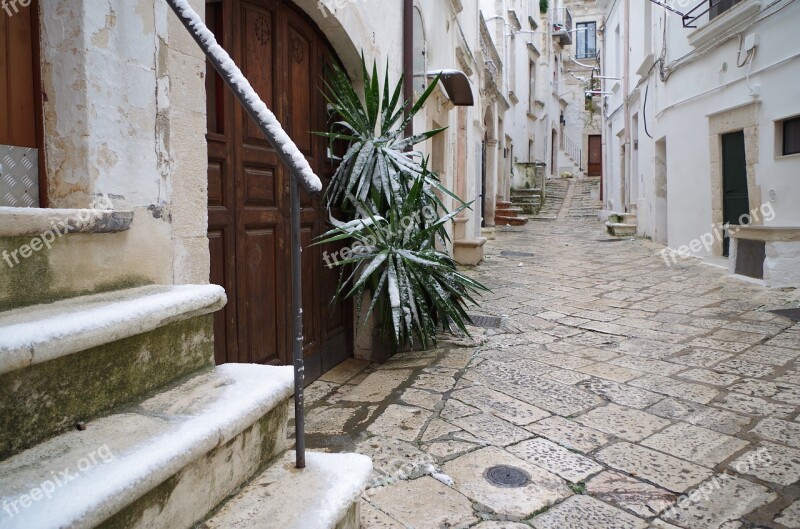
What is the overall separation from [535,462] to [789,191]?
5.72 m

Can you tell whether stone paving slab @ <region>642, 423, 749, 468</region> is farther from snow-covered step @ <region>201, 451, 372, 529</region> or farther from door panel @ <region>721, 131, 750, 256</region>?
door panel @ <region>721, 131, 750, 256</region>

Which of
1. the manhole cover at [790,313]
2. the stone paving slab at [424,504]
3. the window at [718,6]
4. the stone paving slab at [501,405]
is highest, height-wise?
the window at [718,6]

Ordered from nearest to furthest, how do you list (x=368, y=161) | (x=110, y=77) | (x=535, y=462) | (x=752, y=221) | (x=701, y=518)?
(x=110, y=77) < (x=701, y=518) < (x=535, y=462) < (x=368, y=161) < (x=752, y=221)

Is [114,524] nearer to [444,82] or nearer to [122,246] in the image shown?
[122,246]

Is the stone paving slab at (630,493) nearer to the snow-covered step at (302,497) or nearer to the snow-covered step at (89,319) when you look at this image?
the snow-covered step at (302,497)

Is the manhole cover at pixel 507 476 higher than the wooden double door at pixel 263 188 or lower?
lower

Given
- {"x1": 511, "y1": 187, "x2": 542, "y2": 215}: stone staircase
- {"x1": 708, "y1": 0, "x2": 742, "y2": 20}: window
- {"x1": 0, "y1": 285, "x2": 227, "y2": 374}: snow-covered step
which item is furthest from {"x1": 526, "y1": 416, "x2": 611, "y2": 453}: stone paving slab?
{"x1": 511, "y1": 187, "x2": 542, "y2": 215}: stone staircase

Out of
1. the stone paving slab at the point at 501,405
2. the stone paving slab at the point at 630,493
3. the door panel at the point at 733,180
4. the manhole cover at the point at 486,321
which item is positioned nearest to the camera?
the stone paving slab at the point at 630,493

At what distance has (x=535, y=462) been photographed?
2438mm

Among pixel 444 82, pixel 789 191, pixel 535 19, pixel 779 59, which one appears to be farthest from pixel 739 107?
pixel 535 19

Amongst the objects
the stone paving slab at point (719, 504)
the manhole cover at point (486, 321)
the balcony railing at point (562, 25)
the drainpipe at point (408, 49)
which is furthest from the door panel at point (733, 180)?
the balcony railing at point (562, 25)

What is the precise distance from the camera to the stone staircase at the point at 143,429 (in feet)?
3.59

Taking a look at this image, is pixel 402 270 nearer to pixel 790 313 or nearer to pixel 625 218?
pixel 790 313

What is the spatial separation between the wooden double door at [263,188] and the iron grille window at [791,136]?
5.42 meters
